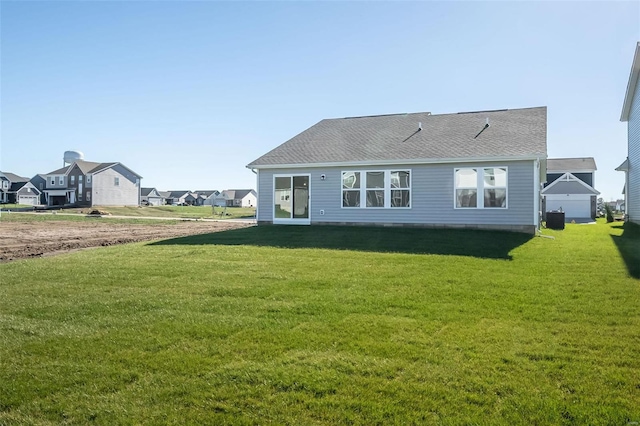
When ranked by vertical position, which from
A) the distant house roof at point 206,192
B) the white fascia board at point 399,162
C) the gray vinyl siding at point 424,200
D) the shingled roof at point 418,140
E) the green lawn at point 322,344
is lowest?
the green lawn at point 322,344

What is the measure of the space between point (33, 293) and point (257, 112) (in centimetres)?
1368

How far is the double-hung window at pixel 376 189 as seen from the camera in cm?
1683

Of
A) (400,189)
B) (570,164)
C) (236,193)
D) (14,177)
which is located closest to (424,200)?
(400,189)

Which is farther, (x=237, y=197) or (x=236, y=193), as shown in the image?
(x=236, y=193)

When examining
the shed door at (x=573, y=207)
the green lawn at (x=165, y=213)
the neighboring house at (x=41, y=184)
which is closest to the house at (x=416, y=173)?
the shed door at (x=573, y=207)

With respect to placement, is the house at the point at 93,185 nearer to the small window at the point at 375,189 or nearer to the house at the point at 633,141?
the small window at the point at 375,189

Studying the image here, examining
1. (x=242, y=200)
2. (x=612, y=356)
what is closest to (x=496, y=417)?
(x=612, y=356)

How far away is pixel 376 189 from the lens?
1720cm

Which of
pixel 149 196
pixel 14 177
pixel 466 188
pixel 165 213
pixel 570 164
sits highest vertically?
pixel 14 177

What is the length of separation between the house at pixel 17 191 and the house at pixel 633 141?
3211 inches

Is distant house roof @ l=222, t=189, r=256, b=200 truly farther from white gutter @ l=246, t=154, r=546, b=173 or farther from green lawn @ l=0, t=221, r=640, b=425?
green lawn @ l=0, t=221, r=640, b=425

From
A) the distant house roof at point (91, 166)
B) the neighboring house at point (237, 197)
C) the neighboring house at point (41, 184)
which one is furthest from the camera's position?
the neighboring house at point (237, 197)

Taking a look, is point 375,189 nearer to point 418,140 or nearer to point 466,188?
point 418,140

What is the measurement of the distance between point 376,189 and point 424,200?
1.91 m
